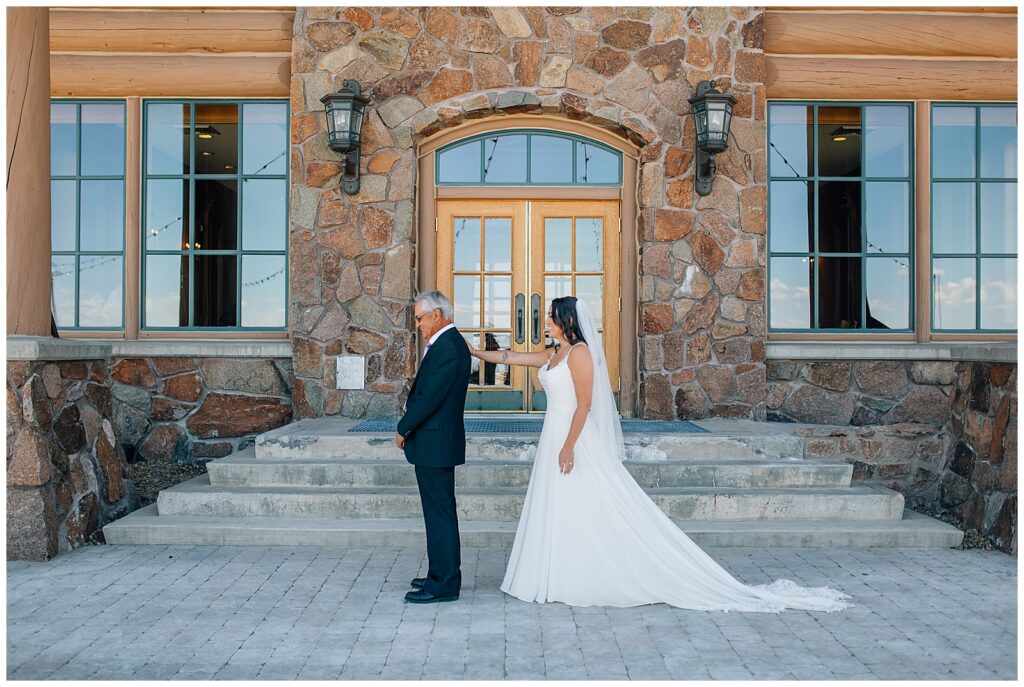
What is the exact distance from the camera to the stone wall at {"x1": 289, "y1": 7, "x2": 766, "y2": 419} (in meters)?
8.97

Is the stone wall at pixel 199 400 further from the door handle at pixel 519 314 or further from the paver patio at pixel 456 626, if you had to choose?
the paver patio at pixel 456 626

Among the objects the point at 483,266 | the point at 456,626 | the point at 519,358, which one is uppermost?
the point at 483,266

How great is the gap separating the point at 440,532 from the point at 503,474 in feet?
6.87

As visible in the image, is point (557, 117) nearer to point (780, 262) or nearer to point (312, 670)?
point (780, 262)

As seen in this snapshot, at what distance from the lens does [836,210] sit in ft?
31.3

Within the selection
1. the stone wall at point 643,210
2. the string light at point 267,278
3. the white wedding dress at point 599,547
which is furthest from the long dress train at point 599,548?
the string light at point 267,278

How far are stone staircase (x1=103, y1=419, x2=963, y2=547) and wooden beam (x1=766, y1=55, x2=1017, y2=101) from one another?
3651 mm

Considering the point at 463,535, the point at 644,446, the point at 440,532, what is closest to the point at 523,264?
the point at 644,446

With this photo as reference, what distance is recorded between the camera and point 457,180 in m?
9.38

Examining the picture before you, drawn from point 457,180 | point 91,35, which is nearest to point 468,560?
point 457,180

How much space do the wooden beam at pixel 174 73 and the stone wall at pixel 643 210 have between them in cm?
85

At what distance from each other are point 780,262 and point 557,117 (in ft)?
8.51

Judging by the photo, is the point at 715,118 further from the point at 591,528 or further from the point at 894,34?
the point at 591,528

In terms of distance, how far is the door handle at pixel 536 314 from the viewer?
9328 mm
